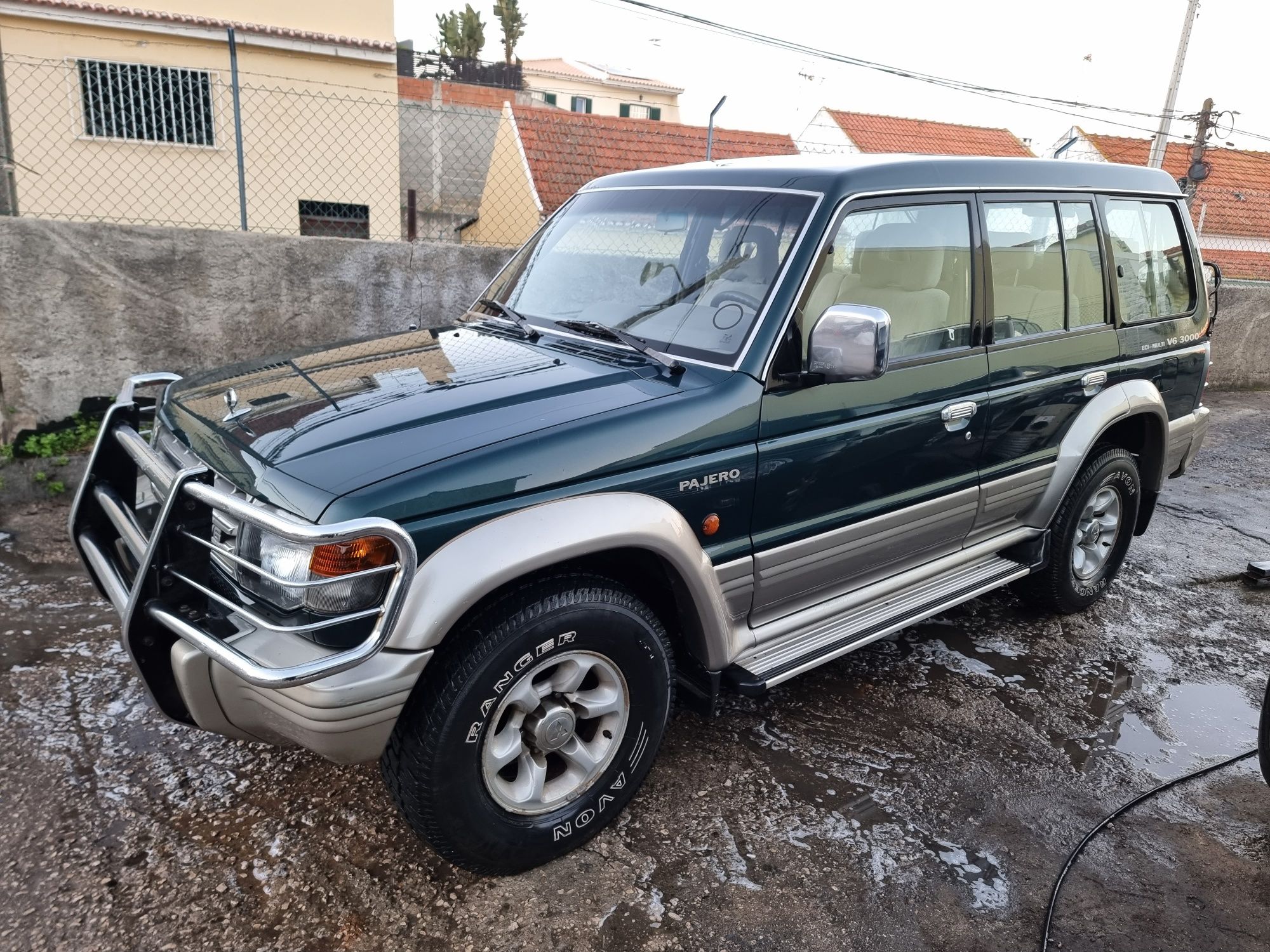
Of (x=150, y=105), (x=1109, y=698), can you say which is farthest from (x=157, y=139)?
(x=1109, y=698)

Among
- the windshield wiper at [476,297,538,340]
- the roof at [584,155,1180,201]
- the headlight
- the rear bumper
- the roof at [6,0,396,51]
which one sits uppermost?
the roof at [6,0,396,51]

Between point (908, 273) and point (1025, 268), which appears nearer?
point (908, 273)

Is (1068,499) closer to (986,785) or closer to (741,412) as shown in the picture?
(986,785)

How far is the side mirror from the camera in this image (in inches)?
106

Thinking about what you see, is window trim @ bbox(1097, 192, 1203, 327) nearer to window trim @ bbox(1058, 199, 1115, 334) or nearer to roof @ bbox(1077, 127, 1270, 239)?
window trim @ bbox(1058, 199, 1115, 334)

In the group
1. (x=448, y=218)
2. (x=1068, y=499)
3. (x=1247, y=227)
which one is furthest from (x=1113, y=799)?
(x=1247, y=227)

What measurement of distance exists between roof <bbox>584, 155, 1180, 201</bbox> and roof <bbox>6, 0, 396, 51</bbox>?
587 inches

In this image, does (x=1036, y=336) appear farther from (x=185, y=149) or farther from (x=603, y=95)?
(x=603, y=95)

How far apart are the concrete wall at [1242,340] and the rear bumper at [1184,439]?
5.92 m

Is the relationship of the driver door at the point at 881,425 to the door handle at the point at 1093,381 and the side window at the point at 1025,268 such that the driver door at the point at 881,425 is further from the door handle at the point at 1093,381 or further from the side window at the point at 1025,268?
the door handle at the point at 1093,381

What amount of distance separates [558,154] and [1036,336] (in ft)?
49.3

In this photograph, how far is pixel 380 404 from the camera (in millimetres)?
2627

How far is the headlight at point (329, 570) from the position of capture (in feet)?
7.12

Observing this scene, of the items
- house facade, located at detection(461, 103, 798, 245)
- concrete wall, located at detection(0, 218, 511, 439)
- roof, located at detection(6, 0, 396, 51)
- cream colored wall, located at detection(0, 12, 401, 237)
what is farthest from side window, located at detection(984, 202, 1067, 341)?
roof, located at detection(6, 0, 396, 51)
